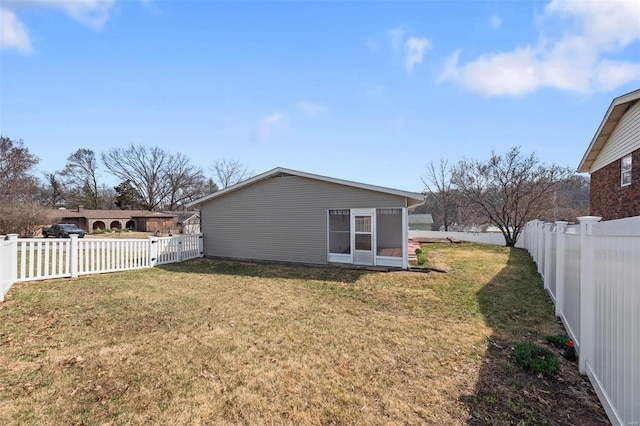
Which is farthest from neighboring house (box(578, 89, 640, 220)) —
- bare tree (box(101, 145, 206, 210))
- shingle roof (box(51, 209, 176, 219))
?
bare tree (box(101, 145, 206, 210))

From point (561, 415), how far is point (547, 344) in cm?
192

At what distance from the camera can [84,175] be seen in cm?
4903

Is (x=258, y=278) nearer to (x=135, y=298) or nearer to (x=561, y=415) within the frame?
(x=135, y=298)

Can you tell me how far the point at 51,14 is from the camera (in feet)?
26.0

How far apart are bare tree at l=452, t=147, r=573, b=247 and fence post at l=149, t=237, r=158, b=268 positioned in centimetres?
2046

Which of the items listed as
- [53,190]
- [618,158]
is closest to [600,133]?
[618,158]

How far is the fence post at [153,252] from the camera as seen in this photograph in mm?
10781

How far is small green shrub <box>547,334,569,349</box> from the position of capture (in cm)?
425

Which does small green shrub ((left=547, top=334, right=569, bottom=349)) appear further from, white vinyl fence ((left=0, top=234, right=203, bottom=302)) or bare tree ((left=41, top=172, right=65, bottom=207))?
bare tree ((left=41, top=172, right=65, bottom=207))

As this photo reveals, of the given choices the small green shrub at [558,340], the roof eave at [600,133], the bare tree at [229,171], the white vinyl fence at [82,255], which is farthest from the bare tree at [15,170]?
the roof eave at [600,133]

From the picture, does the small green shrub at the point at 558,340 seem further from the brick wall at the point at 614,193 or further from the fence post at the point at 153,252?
the fence post at the point at 153,252

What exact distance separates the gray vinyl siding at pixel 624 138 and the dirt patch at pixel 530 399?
9.58 m

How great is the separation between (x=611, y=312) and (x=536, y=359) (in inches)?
55.1

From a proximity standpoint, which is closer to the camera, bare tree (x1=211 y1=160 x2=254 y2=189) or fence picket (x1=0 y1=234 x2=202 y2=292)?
fence picket (x1=0 y1=234 x2=202 y2=292)
